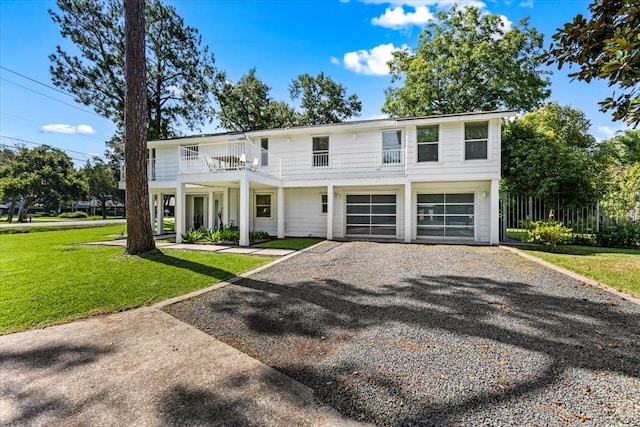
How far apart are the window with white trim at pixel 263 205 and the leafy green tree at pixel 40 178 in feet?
89.1

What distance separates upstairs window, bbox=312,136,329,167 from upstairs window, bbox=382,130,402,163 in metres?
2.82

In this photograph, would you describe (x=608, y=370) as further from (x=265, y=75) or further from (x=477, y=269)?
(x=265, y=75)

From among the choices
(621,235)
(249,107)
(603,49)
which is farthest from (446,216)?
(249,107)

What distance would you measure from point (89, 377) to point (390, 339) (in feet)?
10.5

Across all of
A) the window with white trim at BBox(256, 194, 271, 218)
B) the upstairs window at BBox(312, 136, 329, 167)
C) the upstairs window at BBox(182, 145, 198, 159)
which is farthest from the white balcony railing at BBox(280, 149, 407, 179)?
the upstairs window at BBox(182, 145, 198, 159)

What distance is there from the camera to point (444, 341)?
3.64m

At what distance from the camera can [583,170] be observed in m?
13.3

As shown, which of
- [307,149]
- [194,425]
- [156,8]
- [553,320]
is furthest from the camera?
[156,8]

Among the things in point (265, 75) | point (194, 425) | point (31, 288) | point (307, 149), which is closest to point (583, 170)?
point (307, 149)

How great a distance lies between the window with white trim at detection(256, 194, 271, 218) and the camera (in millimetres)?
16453

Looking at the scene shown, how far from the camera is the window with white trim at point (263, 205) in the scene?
648 inches

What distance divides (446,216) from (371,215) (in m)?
3.47

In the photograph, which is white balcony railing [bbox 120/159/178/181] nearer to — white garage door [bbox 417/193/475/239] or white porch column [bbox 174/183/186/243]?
white porch column [bbox 174/183/186/243]

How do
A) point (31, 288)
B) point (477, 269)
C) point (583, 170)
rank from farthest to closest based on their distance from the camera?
point (583, 170) → point (477, 269) → point (31, 288)
